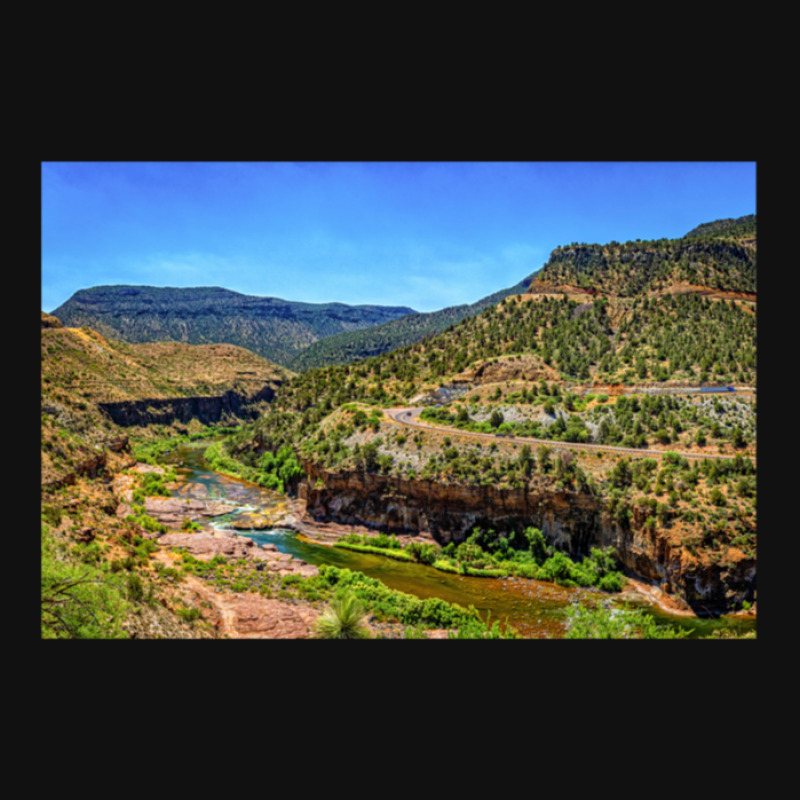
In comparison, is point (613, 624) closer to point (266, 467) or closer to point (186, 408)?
point (266, 467)

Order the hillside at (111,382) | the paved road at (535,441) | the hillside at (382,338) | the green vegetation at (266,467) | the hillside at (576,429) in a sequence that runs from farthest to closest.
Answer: the hillside at (382,338) → the green vegetation at (266,467) → the hillside at (111,382) → the paved road at (535,441) → the hillside at (576,429)

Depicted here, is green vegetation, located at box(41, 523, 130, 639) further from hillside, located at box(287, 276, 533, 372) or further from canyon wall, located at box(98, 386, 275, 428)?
hillside, located at box(287, 276, 533, 372)

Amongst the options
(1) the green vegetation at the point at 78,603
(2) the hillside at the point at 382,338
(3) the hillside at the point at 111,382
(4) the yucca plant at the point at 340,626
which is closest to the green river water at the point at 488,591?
(4) the yucca plant at the point at 340,626

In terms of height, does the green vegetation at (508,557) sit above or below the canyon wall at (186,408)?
below

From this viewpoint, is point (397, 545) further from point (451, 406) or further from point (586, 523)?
point (451, 406)

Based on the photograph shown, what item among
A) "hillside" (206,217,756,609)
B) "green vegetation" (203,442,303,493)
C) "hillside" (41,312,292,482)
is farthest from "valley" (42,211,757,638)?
"hillside" (41,312,292,482)

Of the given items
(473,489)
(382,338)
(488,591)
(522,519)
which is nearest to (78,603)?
(488,591)

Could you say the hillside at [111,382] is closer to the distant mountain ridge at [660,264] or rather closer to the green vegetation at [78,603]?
the green vegetation at [78,603]
